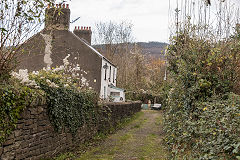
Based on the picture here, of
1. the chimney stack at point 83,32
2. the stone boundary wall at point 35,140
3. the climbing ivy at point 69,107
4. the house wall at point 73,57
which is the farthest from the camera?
the chimney stack at point 83,32

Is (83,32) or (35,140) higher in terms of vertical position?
(83,32)

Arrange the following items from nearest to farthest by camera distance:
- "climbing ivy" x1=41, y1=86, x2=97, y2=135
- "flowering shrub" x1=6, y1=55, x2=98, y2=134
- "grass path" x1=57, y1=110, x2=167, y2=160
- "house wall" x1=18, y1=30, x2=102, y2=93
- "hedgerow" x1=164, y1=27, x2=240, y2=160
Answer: "hedgerow" x1=164, y1=27, x2=240, y2=160, "flowering shrub" x1=6, y1=55, x2=98, y2=134, "climbing ivy" x1=41, y1=86, x2=97, y2=135, "grass path" x1=57, y1=110, x2=167, y2=160, "house wall" x1=18, y1=30, x2=102, y2=93

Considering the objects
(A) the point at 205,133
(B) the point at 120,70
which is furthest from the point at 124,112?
(B) the point at 120,70

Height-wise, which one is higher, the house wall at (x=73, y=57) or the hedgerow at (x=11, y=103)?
the house wall at (x=73, y=57)

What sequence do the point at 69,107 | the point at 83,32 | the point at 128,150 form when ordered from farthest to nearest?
the point at 83,32 → the point at 128,150 → the point at 69,107

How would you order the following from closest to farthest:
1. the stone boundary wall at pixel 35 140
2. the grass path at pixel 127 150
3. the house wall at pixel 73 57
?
the stone boundary wall at pixel 35 140 < the grass path at pixel 127 150 < the house wall at pixel 73 57

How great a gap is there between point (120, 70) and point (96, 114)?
3091 centimetres

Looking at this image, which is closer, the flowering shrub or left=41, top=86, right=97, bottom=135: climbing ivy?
the flowering shrub

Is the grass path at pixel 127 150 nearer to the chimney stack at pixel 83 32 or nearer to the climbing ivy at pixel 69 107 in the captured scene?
the climbing ivy at pixel 69 107

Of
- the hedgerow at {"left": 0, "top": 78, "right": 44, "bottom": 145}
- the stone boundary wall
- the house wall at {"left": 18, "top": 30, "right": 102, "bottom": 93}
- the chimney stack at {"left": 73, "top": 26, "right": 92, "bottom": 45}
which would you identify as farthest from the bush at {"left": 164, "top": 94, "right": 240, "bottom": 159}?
the chimney stack at {"left": 73, "top": 26, "right": 92, "bottom": 45}

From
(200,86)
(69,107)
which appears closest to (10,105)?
(69,107)

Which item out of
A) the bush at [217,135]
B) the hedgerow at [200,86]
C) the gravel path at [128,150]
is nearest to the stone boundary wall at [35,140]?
the gravel path at [128,150]

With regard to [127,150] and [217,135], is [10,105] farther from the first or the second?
[127,150]

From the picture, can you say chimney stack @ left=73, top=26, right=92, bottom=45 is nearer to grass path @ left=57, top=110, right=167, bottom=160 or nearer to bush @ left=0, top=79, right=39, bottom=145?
grass path @ left=57, top=110, right=167, bottom=160
